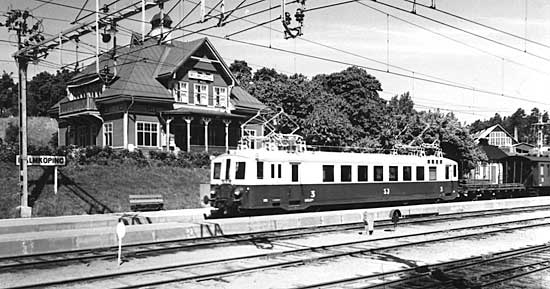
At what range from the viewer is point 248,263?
14258mm

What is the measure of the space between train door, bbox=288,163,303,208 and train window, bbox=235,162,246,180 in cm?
221

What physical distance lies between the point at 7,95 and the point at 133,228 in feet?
310

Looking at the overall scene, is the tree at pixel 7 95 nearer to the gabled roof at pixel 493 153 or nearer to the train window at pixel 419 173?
the gabled roof at pixel 493 153

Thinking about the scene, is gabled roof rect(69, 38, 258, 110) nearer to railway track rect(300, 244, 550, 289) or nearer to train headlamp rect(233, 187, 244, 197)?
train headlamp rect(233, 187, 244, 197)

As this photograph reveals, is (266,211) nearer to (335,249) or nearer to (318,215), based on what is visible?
(318,215)

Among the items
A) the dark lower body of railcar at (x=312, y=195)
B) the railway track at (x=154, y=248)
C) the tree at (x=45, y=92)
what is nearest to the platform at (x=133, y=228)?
the railway track at (x=154, y=248)

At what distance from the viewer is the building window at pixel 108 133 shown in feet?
134

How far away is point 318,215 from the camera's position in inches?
910

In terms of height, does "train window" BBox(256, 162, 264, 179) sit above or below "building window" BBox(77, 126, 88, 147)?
below

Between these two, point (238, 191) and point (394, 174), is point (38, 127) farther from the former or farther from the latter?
point (238, 191)

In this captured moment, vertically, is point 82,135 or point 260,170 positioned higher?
point 82,135

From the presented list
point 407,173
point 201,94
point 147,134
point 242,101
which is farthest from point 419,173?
point 242,101

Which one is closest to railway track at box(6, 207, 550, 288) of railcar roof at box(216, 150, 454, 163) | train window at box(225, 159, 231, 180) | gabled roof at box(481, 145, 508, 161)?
railcar roof at box(216, 150, 454, 163)

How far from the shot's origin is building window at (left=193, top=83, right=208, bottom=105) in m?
42.9
